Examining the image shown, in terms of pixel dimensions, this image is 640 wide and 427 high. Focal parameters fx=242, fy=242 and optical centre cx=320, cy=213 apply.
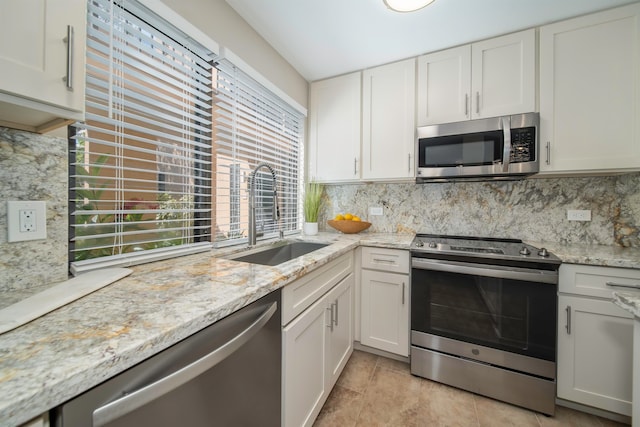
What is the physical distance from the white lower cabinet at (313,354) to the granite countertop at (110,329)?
1.07 feet

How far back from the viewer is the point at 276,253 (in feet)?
5.94

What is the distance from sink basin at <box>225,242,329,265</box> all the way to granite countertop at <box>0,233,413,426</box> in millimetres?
508

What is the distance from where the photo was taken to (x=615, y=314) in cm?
133

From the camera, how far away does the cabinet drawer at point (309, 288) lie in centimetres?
104

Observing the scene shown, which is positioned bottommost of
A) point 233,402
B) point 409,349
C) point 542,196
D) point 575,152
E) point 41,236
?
point 409,349

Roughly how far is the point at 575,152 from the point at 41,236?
Result: 2.85 metres

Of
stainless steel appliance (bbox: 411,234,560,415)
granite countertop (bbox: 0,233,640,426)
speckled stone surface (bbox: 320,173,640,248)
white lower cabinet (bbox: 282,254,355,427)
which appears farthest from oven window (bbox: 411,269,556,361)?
granite countertop (bbox: 0,233,640,426)

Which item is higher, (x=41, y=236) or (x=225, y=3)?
(x=225, y=3)

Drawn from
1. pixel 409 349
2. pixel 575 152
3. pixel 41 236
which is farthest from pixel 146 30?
pixel 575 152

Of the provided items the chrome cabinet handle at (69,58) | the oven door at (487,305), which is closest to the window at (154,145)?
the chrome cabinet handle at (69,58)

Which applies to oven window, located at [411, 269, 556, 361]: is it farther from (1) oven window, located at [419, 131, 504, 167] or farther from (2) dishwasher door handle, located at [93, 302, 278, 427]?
(2) dishwasher door handle, located at [93, 302, 278, 427]

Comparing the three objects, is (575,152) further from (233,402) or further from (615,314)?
(233,402)

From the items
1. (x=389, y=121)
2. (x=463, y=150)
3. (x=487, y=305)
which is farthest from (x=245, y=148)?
(x=487, y=305)

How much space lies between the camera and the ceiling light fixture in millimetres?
1444
